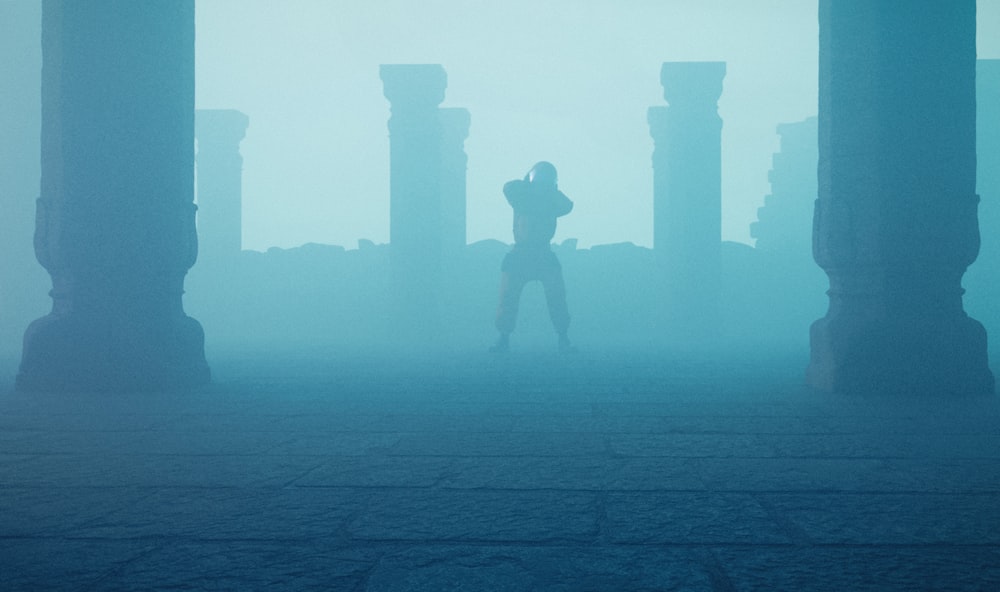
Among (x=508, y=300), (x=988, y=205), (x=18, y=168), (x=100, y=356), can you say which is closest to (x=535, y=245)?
(x=508, y=300)

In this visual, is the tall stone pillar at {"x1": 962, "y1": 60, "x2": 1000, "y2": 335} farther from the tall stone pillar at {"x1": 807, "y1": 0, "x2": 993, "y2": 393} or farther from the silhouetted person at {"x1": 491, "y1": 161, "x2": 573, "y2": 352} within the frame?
the tall stone pillar at {"x1": 807, "y1": 0, "x2": 993, "y2": 393}

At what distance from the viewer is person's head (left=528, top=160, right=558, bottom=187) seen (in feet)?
35.4

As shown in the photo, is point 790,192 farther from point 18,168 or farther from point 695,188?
point 18,168

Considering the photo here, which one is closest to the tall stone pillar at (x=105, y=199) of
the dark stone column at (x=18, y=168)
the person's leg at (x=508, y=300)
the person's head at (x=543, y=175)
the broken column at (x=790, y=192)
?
the person's leg at (x=508, y=300)

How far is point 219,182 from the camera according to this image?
19609mm

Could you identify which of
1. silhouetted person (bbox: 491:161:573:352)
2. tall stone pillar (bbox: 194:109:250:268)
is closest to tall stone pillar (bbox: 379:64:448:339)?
silhouetted person (bbox: 491:161:573:352)

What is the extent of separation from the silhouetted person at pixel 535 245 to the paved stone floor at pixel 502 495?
5.82m

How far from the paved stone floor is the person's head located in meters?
6.47

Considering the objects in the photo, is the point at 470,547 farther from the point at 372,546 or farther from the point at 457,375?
the point at 457,375

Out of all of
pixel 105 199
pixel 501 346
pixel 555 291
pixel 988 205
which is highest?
pixel 988 205

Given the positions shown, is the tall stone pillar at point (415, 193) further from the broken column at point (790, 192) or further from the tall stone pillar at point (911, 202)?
the broken column at point (790, 192)

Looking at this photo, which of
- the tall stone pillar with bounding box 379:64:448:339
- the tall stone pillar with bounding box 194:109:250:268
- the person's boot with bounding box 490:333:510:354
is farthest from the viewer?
the tall stone pillar with bounding box 194:109:250:268

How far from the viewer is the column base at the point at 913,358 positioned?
507 cm

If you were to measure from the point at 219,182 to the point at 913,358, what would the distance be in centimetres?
1745
